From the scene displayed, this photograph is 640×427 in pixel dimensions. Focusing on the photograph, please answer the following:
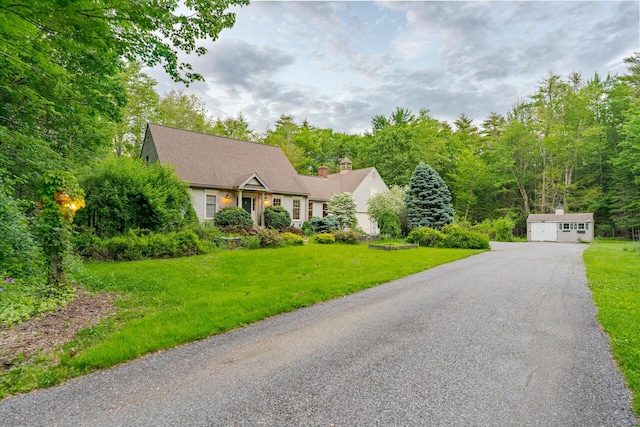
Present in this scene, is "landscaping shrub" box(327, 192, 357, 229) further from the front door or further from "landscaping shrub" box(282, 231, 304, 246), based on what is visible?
"landscaping shrub" box(282, 231, 304, 246)

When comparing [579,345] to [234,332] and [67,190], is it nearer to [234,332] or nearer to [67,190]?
Result: [234,332]

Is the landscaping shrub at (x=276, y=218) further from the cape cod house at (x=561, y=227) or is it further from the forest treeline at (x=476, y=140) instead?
the cape cod house at (x=561, y=227)

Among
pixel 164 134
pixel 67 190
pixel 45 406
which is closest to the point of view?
pixel 45 406

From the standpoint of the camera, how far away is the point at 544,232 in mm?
29531

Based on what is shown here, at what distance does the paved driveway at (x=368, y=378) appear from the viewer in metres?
2.44

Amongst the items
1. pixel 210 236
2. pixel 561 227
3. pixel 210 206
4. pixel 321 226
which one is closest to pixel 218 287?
pixel 210 236

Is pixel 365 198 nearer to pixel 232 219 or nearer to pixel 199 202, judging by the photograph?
pixel 232 219

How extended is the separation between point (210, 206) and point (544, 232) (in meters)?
30.5

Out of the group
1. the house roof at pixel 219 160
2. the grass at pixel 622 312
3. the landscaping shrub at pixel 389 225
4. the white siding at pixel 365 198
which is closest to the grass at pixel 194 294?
the grass at pixel 622 312

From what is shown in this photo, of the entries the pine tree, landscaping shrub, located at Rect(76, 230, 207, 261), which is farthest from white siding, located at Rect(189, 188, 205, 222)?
the pine tree

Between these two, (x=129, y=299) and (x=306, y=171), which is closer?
(x=129, y=299)

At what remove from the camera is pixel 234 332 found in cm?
428

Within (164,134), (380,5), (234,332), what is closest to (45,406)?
(234,332)

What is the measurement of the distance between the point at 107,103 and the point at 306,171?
31.6m
